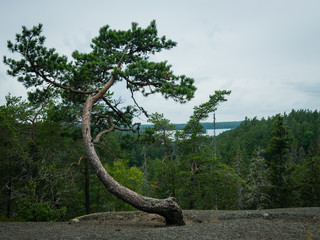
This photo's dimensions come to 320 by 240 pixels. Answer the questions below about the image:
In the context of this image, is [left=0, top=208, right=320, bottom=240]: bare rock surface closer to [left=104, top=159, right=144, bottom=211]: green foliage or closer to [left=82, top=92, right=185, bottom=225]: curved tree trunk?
[left=82, top=92, right=185, bottom=225]: curved tree trunk

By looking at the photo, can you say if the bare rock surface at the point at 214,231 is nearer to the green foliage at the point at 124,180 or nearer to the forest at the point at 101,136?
the forest at the point at 101,136

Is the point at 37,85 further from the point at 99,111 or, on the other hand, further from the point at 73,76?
the point at 99,111

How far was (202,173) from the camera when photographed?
1295 cm

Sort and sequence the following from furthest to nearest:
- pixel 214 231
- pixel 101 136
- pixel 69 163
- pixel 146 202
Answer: pixel 69 163 < pixel 101 136 < pixel 146 202 < pixel 214 231

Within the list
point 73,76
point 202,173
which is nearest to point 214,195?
point 202,173

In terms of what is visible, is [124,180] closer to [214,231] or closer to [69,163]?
[69,163]

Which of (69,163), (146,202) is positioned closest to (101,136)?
(146,202)

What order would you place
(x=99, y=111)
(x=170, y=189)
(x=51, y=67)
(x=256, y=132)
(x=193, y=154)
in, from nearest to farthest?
1. (x=51, y=67)
2. (x=99, y=111)
3. (x=193, y=154)
4. (x=170, y=189)
5. (x=256, y=132)

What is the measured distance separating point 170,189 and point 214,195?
2.93 m

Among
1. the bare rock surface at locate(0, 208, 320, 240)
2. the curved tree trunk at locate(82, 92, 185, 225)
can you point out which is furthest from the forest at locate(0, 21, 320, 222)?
the bare rock surface at locate(0, 208, 320, 240)

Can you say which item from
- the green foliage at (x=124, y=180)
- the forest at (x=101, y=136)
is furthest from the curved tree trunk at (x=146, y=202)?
the green foliage at (x=124, y=180)

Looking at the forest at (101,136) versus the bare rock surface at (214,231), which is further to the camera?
the forest at (101,136)

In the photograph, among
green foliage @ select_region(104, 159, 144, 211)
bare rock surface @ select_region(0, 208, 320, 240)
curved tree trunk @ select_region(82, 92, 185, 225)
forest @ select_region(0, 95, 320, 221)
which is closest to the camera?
bare rock surface @ select_region(0, 208, 320, 240)

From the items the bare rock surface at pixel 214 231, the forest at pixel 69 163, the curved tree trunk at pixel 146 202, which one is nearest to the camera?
the bare rock surface at pixel 214 231
